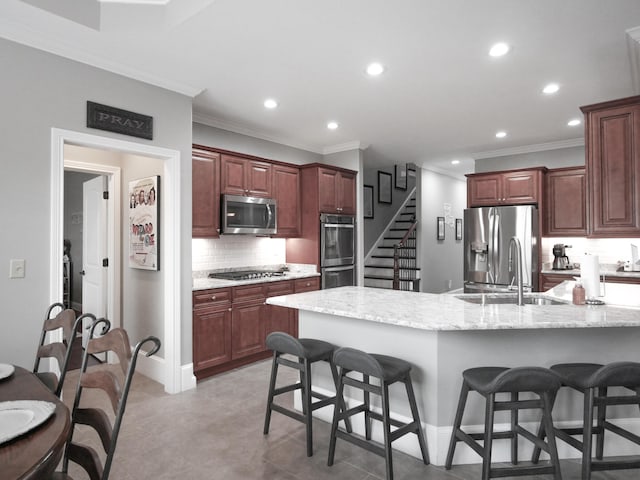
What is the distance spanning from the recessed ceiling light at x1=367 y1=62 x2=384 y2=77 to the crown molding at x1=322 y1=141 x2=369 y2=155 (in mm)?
2428

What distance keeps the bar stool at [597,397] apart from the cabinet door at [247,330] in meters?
2.96

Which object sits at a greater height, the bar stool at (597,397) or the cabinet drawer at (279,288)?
the cabinet drawer at (279,288)

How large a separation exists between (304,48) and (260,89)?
91 centimetres

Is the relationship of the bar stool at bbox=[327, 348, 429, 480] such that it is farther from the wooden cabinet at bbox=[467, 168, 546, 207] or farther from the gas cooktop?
the wooden cabinet at bbox=[467, 168, 546, 207]

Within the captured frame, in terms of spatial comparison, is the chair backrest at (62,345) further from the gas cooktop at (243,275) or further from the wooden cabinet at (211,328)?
the gas cooktop at (243,275)

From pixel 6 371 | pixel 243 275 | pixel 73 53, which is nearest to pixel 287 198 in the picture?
pixel 243 275

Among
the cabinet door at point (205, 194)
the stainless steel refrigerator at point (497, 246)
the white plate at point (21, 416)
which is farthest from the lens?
the stainless steel refrigerator at point (497, 246)

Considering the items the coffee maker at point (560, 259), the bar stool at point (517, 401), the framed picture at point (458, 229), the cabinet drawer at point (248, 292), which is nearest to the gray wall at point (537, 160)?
the coffee maker at point (560, 259)

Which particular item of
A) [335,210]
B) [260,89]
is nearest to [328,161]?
[335,210]

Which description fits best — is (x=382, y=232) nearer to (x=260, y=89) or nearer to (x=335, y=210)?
(x=335, y=210)

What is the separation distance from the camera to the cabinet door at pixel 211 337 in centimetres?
379

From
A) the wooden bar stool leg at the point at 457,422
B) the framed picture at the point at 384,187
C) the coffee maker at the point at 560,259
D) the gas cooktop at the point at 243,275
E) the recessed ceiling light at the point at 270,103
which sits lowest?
the wooden bar stool leg at the point at 457,422

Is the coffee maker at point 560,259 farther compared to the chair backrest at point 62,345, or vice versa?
the coffee maker at point 560,259

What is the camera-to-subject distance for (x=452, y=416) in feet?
7.80
